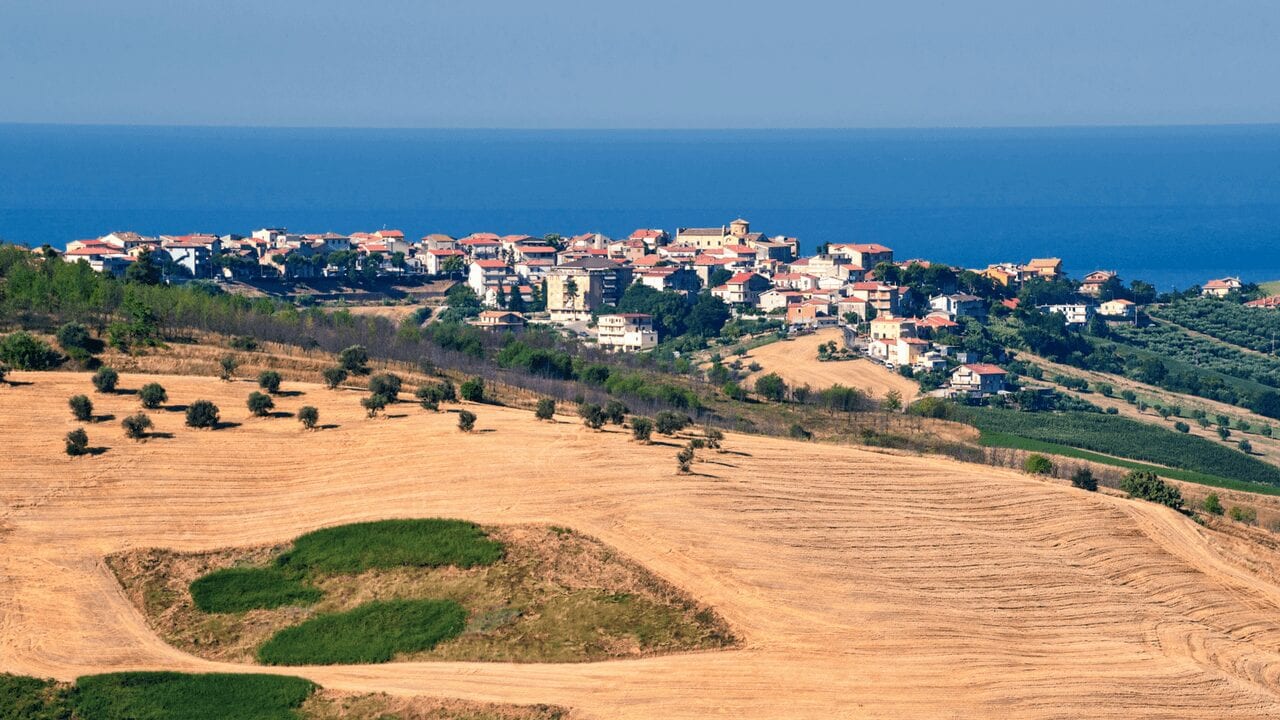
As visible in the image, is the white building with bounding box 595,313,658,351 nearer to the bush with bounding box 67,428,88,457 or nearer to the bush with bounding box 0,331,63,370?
the bush with bounding box 0,331,63,370

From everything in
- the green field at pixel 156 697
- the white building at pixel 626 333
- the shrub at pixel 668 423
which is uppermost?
the white building at pixel 626 333

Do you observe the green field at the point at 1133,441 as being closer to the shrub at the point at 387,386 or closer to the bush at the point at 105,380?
the shrub at the point at 387,386

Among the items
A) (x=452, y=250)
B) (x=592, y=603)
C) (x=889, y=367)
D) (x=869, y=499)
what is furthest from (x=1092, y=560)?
(x=452, y=250)

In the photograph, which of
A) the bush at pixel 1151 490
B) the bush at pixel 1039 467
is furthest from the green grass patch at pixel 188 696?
the bush at pixel 1039 467

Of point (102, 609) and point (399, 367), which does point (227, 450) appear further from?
point (399, 367)

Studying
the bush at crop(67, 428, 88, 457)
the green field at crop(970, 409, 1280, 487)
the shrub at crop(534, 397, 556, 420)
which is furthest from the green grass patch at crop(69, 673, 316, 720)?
the green field at crop(970, 409, 1280, 487)

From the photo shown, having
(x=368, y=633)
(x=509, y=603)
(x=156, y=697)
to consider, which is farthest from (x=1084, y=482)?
(x=156, y=697)
